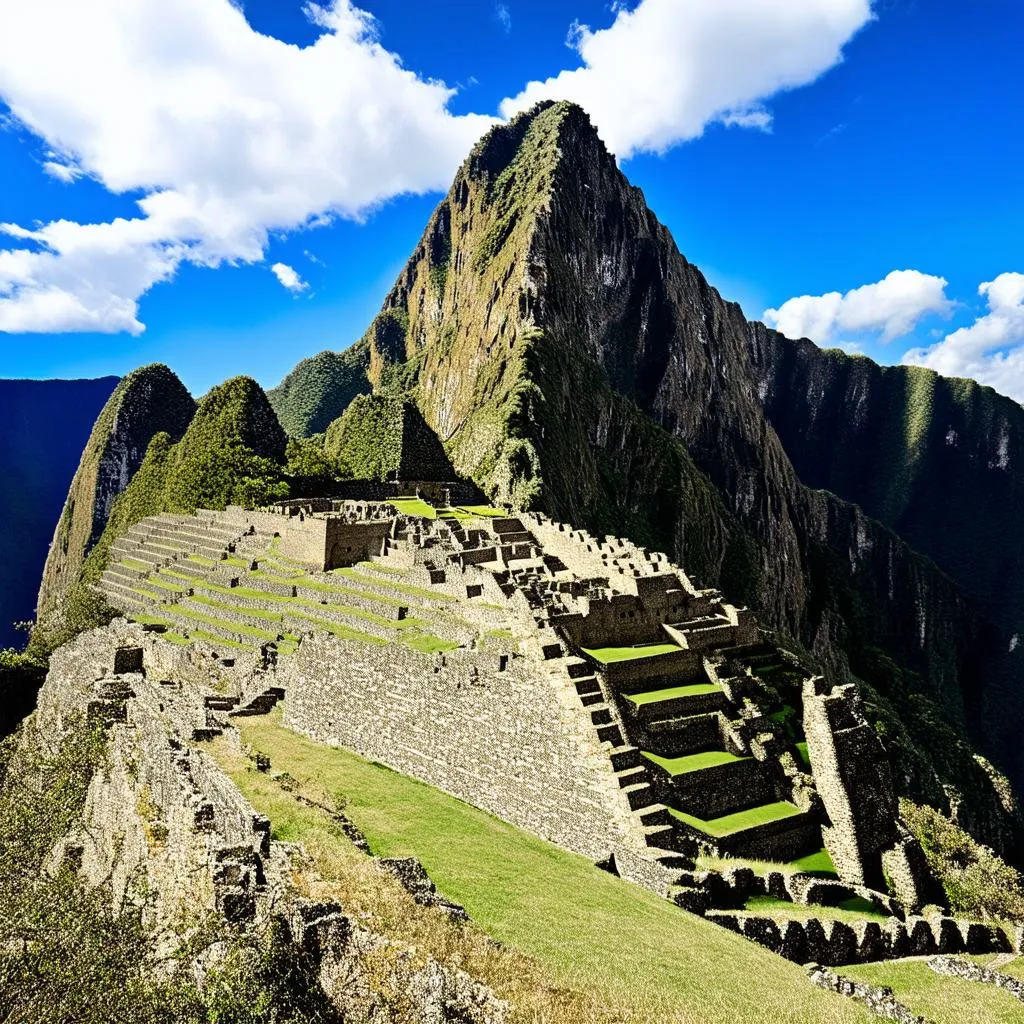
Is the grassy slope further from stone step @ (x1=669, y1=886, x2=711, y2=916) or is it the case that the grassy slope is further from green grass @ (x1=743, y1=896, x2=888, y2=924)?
green grass @ (x1=743, y1=896, x2=888, y2=924)

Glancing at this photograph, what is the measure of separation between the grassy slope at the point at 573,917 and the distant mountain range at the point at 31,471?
84.2m

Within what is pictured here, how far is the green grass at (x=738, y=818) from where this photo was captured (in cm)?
1712

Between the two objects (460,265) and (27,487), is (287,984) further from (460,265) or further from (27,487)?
(460,265)

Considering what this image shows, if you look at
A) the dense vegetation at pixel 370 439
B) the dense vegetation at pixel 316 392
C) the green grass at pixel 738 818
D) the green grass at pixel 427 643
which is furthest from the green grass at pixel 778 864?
the dense vegetation at pixel 316 392

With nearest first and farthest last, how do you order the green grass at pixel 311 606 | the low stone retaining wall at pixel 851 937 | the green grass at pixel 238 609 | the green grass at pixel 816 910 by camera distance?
1. the low stone retaining wall at pixel 851 937
2. the green grass at pixel 816 910
3. the green grass at pixel 311 606
4. the green grass at pixel 238 609

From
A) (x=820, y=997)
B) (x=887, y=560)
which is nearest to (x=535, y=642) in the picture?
(x=820, y=997)

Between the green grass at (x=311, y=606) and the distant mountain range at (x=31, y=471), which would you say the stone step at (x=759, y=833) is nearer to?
the green grass at (x=311, y=606)

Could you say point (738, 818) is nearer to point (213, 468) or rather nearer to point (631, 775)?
point (631, 775)

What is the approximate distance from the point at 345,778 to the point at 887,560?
7666 inches

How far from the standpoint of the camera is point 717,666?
2230 cm

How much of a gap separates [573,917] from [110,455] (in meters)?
116

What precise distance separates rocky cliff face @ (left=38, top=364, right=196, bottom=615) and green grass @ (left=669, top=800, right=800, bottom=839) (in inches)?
3943

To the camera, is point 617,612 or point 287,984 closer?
point 287,984

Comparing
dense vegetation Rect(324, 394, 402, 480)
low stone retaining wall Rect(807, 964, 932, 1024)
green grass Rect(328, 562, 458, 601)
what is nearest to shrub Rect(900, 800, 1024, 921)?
low stone retaining wall Rect(807, 964, 932, 1024)
